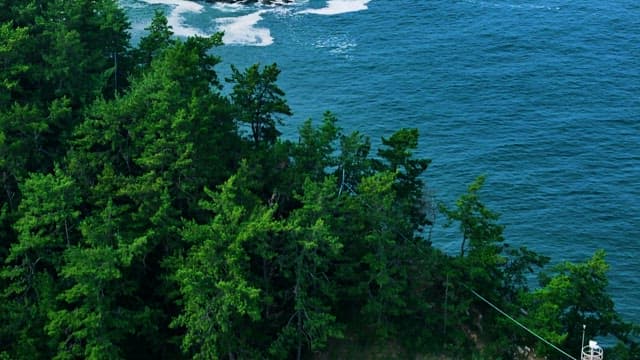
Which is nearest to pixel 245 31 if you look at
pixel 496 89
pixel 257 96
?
pixel 496 89

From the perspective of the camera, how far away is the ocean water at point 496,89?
242 ft

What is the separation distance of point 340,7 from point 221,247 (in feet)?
257

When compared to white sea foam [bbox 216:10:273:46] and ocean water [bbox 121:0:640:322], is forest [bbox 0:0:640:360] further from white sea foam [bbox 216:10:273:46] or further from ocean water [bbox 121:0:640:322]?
white sea foam [bbox 216:10:273:46]

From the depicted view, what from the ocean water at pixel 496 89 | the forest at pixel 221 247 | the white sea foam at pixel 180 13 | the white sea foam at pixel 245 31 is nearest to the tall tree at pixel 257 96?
the forest at pixel 221 247

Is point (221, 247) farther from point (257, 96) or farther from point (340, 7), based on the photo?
point (340, 7)

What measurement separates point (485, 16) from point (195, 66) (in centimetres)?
6404

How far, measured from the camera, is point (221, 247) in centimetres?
4466

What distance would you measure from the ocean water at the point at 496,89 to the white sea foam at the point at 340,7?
163 millimetres

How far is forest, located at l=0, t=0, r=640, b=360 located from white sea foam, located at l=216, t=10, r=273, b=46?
47.4 meters

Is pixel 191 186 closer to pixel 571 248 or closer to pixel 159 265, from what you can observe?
pixel 159 265

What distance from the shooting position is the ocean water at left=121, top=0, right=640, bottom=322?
73688 millimetres

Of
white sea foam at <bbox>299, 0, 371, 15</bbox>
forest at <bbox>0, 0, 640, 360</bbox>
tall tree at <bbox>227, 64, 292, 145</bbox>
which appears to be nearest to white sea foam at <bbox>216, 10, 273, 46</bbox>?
white sea foam at <bbox>299, 0, 371, 15</bbox>

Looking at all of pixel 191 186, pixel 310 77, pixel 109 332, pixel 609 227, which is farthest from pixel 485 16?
pixel 109 332

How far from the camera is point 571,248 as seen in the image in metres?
69.5
